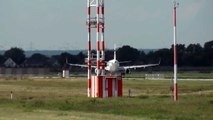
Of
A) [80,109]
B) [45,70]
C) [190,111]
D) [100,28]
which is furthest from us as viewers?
[45,70]

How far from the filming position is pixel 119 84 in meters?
52.5

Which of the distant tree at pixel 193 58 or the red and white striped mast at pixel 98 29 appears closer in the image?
the red and white striped mast at pixel 98 29

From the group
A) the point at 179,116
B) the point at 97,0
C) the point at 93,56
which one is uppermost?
the point at 97,0

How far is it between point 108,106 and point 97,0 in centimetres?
1474

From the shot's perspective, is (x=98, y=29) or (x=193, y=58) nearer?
(x=98, y=29)

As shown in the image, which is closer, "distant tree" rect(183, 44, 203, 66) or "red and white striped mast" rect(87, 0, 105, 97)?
"red and white striped mast" rect(87, 0, 105, 97)

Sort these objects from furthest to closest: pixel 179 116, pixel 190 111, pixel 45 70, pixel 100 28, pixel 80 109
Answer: pixel 45 70 < pixel 100 28 < pixel 80 109 < pixel 190 111 < pixel 179 116

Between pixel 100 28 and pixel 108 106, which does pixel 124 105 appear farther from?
pixel 100 28

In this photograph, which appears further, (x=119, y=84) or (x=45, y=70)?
(x=45, y=70)

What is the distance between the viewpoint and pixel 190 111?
112 ft

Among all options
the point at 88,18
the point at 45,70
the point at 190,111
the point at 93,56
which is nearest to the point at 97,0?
the point at 88,18

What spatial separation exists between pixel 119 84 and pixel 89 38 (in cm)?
431

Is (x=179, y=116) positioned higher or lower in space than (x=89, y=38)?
lower

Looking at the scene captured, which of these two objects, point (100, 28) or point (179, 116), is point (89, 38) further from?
point (179, 116)
